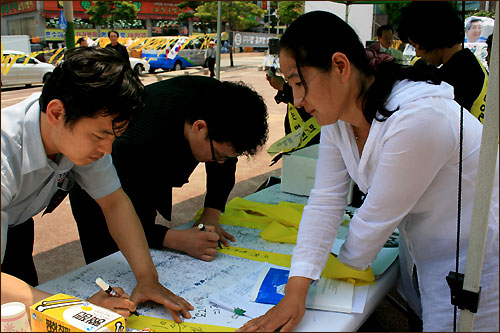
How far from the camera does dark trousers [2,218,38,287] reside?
1.36 metres

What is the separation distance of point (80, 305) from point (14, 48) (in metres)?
13.1

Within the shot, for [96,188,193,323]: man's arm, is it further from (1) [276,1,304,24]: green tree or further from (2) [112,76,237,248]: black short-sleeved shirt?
(1) [276,1,304,24]: green tree

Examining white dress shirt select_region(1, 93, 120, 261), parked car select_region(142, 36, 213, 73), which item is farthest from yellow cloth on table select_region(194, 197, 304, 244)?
parked car select_region(142, 36, 213, 73)

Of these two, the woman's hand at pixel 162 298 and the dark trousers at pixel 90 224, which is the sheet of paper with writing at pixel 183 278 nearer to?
the woman's hand at pixel 162 298

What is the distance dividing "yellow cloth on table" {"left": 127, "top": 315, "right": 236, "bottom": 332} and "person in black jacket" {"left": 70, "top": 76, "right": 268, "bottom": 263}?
34 centimetres

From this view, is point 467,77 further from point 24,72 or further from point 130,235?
point 24,72

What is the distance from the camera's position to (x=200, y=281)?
47.2 inches

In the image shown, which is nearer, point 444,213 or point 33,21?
point 444,213

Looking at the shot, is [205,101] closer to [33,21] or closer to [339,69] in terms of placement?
[339,69]

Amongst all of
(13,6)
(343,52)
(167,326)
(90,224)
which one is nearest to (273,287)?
(167,326)

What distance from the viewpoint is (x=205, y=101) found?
1412 millimetres

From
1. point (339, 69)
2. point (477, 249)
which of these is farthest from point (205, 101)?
point (477, 249)

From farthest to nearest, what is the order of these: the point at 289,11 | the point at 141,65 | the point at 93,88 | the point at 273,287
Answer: the point at 289,11 < the point at 141,65 < the point at 273,287 < the point at 93,88

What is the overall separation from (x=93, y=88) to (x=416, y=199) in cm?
77
